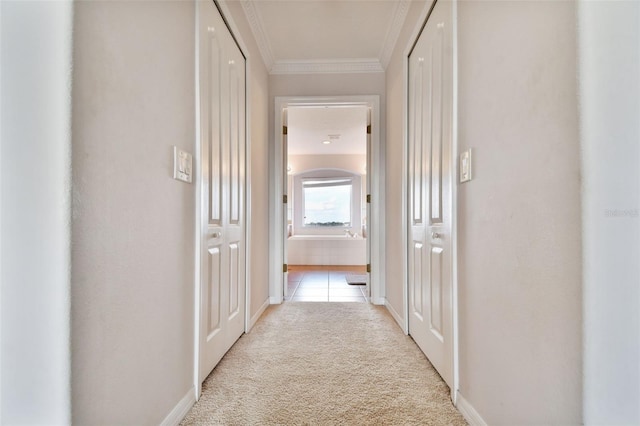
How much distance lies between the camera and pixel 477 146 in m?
1.22

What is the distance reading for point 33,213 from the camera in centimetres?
70

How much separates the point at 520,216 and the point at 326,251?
210 inches

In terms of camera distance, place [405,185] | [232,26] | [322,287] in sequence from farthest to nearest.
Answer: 1. [322,287]
2. [405,185]
3. [232,26]

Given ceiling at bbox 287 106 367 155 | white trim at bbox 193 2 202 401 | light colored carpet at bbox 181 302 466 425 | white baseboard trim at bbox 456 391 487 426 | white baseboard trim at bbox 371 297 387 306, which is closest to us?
white baseboard trim at bbox 456 391 487 426

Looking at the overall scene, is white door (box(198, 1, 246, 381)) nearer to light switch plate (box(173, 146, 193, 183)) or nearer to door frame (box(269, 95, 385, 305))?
light switch plate (box(173, 146, 193, 183))

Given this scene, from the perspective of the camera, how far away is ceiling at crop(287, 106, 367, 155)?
14.9ft

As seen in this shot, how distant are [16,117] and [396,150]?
2.42 m

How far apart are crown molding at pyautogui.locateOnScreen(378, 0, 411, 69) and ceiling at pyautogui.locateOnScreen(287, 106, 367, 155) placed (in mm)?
826

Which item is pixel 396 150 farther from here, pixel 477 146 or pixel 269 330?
pixel 269 330

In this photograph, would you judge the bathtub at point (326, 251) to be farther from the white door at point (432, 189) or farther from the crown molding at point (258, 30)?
the white door at point (432, 189)

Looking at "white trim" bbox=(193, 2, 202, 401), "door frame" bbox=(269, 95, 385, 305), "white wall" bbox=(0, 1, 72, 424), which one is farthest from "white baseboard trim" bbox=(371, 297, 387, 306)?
"white wall" bbox=(0, 1, 72, 424)

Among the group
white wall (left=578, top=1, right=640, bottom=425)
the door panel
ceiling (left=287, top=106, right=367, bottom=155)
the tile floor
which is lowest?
the tile floor

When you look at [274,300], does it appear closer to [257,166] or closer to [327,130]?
[257,166]

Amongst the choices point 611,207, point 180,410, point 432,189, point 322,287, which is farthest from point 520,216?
point 322,287
